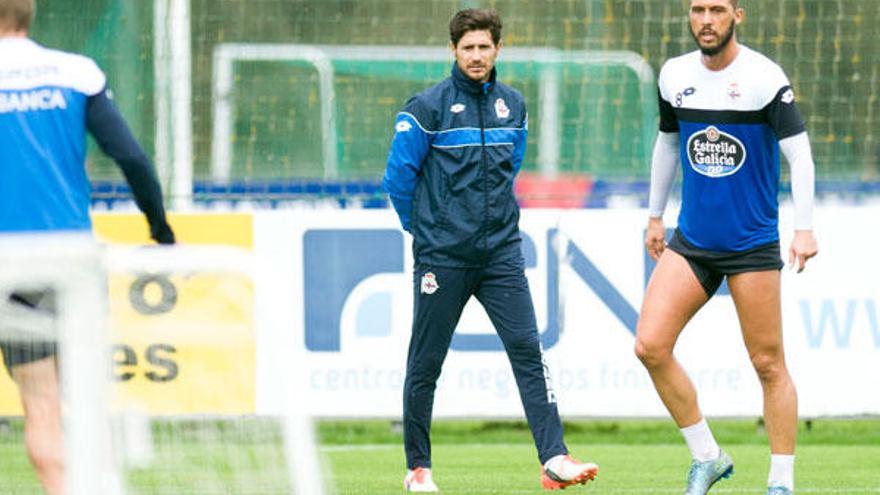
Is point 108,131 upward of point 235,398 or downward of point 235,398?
upward

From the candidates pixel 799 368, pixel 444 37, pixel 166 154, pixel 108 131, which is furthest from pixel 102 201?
pixel 108 131

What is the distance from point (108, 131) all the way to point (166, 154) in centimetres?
705

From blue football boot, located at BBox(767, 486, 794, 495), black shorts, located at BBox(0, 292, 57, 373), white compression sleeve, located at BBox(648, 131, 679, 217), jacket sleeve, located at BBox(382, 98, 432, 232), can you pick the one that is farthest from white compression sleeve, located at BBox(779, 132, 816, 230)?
black shorts, located at BBox(0, 292, 57, 373)

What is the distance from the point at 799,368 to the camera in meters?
12.3

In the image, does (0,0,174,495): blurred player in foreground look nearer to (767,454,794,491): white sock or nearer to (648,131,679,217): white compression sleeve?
(648,131,679,217): white compression sleeve

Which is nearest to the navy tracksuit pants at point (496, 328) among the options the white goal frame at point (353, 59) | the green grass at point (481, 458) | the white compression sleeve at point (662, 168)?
the green grass at point (481, 458)

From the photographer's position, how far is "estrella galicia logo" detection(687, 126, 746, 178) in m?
7.85

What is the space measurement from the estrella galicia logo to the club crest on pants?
1.28 meters

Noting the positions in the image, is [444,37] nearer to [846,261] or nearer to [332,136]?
[332,136]

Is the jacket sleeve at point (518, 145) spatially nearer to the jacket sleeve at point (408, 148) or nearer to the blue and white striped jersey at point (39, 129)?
the jacket sleeve at point (408, 148)

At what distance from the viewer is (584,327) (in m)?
12.3

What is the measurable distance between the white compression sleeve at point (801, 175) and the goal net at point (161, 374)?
353cm

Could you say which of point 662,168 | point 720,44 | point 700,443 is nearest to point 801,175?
point 720,44

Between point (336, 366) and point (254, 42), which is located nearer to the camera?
point (336, 366)
